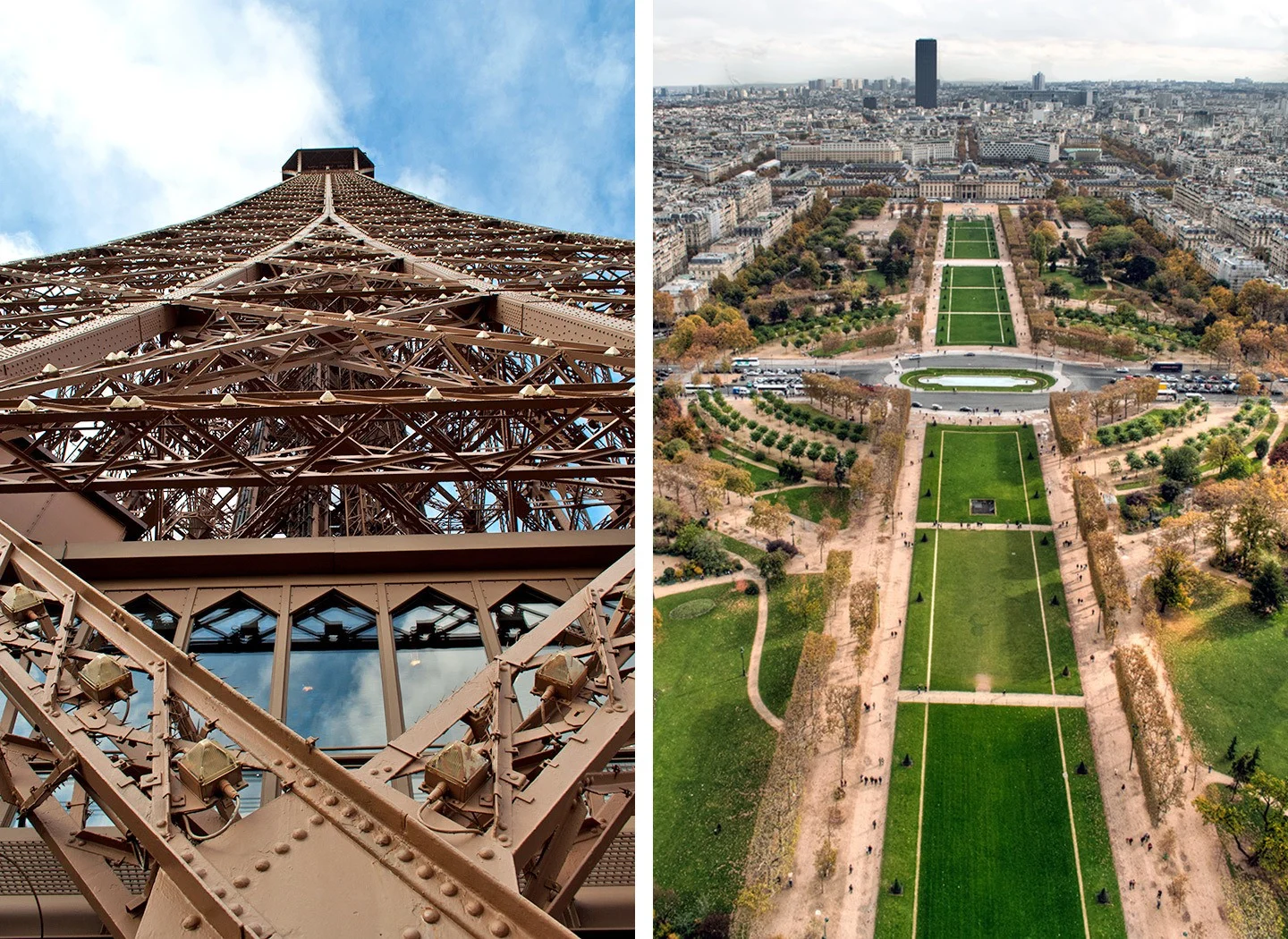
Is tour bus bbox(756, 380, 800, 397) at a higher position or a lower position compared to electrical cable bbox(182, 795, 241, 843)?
lower

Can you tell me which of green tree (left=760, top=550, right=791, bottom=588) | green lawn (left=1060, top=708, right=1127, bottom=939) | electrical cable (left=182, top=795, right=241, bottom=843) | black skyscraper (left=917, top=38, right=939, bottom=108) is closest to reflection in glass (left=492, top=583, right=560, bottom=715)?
electrical cable (left=182, top=795, right=241, bottom=843)

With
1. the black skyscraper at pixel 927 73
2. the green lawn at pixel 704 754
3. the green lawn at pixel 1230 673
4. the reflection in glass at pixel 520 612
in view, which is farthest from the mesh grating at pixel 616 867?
the black skyscraper at pixel 927 73

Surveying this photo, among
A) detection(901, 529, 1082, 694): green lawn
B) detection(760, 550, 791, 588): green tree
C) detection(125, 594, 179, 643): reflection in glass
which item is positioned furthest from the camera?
detection(760, 550, 791, 588): green tree

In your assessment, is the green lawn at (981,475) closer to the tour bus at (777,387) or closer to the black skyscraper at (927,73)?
the tour bus at (777,387)

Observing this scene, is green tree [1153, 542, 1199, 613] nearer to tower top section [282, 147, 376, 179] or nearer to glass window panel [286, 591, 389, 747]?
glass window panel [286, 591, 389, 747]

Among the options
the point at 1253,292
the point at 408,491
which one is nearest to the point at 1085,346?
the point at 1253,292

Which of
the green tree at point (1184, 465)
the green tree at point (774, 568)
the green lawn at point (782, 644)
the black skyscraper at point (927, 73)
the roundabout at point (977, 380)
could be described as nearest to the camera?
the green lawn at point (782, 644)

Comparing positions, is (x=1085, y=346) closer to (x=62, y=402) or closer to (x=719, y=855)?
(x=719, y=855)
